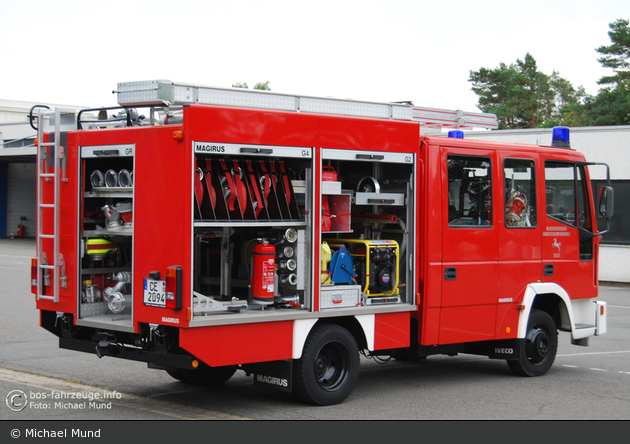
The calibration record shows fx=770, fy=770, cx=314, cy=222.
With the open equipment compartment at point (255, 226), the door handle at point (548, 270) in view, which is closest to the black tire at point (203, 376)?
the open equipment compartment at point (255, 226)

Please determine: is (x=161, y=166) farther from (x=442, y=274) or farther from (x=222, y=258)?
(x=442, y=274)

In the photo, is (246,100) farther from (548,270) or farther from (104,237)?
(548,270)

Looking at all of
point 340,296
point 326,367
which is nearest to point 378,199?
point 340,296

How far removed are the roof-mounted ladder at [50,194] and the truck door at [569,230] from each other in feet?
18.6

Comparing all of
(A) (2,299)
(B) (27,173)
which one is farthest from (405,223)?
(B) (27,173)

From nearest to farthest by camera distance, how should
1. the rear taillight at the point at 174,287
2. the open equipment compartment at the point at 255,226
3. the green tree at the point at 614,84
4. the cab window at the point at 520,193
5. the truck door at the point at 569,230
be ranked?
the rear taillight at the point at 174,287 < the open equipment compartment at the point at 255,226 < the cab window at the point at 520,193 < the truck door at the point at 569,230 < the green tree at the point at 614,84

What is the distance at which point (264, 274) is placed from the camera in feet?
23.9

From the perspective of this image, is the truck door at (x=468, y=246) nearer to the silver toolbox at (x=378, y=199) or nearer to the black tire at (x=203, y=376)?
the silver toolbox at (x=378, y=199)

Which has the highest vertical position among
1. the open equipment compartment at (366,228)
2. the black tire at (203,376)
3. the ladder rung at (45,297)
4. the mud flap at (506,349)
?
the open equipment compartment at (366,228)

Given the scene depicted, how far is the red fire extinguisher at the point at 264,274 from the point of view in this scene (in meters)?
7.29

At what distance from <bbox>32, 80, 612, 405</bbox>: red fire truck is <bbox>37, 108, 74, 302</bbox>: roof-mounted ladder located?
2cm

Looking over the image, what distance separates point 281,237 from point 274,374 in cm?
132

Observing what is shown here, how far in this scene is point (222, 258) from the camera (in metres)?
7.68
